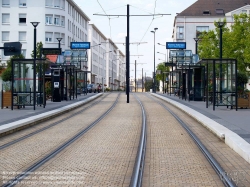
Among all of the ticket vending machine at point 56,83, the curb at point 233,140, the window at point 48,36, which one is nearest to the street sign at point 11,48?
the curb at point 233,140

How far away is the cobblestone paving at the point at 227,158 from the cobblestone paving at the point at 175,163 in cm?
33

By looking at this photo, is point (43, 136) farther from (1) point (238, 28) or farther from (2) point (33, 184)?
(1) point (238, 28)

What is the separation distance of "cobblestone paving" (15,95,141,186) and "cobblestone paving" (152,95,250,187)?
193cm

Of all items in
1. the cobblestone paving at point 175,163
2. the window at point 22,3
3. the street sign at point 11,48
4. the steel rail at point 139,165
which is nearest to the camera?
the steel rail at point 139,165

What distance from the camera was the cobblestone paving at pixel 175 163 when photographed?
861cm

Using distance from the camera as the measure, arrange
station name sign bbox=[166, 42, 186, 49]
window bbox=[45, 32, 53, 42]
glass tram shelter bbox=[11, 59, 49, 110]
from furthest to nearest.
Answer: window bbox=[45, 32, 53, 42] → station name sign bbox=[166, 42, 186, 49] → glass tram shelter bbox=[11, 59, 49, 110]

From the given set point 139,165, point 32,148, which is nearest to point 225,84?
point 32,148

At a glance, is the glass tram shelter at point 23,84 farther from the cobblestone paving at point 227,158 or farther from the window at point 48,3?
the window at point 48,3

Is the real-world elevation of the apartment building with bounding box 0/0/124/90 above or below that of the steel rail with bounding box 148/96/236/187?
above

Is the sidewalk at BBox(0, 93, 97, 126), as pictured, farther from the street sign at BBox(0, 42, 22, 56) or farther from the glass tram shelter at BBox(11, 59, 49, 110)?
the street sign at BBox(0, 42, 22, 56)

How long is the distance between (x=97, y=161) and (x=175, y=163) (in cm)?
169

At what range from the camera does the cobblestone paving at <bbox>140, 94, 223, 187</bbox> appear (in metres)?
8.61

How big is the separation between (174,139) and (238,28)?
117 ft

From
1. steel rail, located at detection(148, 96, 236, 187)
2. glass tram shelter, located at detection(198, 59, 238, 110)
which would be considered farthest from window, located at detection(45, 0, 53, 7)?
steel rail, located at detection(148, 96, 236, 187)
